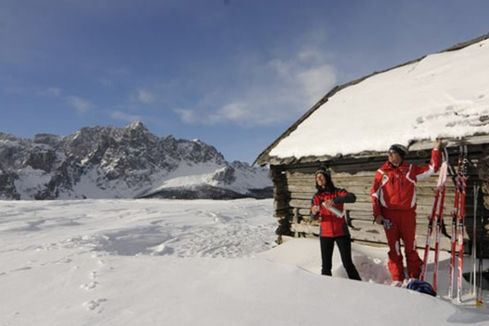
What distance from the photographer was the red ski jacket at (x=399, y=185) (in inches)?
216

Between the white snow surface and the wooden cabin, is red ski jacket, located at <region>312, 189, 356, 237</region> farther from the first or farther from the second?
the white snow surface

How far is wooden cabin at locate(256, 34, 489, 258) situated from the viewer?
21.3 ft

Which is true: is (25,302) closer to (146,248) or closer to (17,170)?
(146,248)

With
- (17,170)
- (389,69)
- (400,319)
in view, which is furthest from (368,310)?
(17,170)

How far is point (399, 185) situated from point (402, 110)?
3.21 m

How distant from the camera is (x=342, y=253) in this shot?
218 inches

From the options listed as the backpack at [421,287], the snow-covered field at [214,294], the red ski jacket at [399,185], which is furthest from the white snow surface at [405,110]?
the backpack at [421,287]

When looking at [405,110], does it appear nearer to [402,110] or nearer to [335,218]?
[402,110]

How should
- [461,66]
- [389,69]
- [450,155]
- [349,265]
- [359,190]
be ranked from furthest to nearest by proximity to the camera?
1. [389,69]
2. [461,66]
3. [359,190]
4. [450,155]
5. [349,265]

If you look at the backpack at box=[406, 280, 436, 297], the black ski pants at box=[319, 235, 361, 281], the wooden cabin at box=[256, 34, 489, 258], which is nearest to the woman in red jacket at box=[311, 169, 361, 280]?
the black ski pants at box=[319, 235, 361, 281]

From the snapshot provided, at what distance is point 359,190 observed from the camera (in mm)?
8414

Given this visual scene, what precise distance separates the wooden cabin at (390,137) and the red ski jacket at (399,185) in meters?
0.92

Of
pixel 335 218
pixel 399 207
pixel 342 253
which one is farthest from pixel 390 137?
pixel 342 253

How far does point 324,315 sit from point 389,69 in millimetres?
10254
